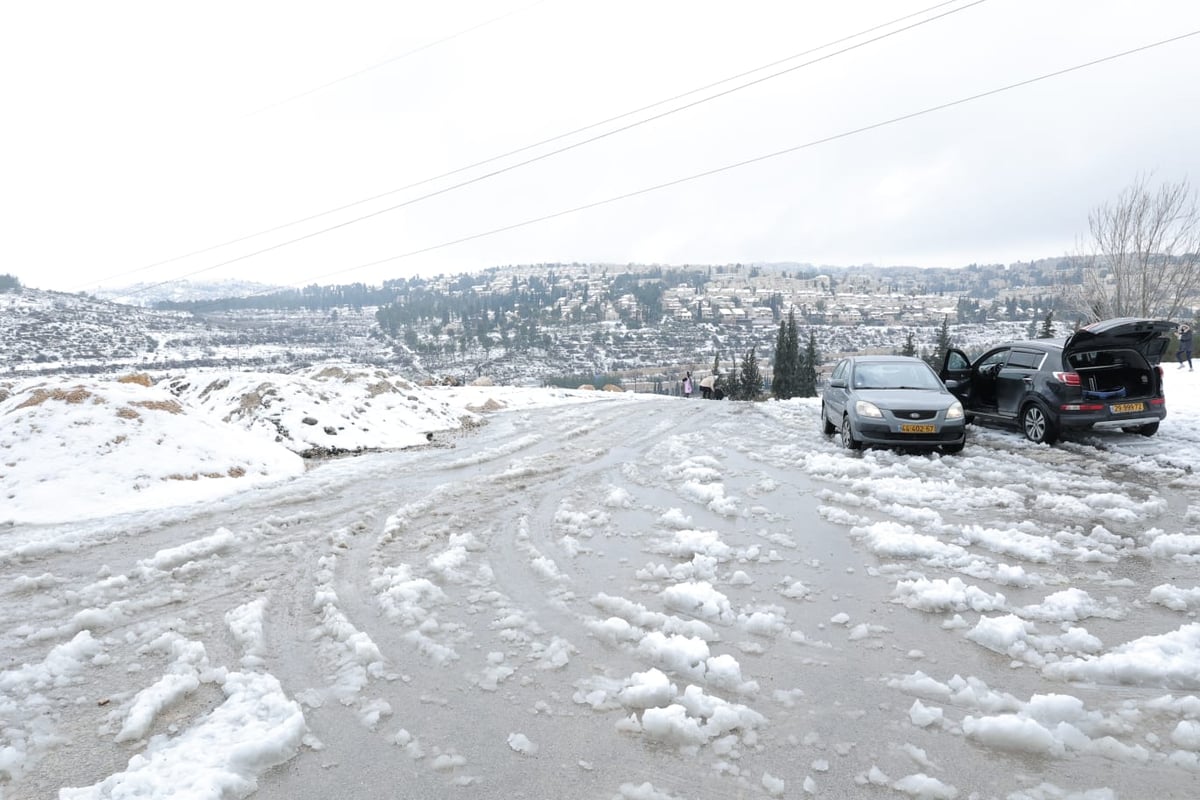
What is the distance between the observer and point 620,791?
2.59 metres

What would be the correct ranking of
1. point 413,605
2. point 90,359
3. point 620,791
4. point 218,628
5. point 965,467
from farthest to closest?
point 90,359 → point 965,467 → point 413,605 → point 218,628 → point 620,791

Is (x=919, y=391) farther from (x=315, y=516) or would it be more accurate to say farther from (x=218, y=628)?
(x=218, y=628)

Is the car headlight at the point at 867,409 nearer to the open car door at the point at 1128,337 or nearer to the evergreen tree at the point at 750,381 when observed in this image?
the open car door at the point at 1128,337

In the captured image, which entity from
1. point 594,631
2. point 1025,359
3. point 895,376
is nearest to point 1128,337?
point 1025,359

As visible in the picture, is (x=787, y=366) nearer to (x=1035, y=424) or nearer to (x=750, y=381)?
(x=750, y=381)

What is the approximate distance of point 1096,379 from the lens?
10492 millimetres

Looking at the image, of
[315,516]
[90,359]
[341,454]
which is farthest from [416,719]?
[90,359]

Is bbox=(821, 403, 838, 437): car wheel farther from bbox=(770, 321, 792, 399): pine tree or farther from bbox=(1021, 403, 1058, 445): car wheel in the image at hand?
bbox=(770, 321, 792, 399): pine tree

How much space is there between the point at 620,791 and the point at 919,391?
10.5m

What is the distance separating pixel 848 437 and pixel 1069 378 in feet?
11.7

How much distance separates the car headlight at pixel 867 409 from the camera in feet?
34.9

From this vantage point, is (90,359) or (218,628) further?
(90,359)

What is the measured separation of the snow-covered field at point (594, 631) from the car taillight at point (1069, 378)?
176 centimetres

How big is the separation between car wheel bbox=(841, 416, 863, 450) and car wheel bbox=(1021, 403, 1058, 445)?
3092mm
